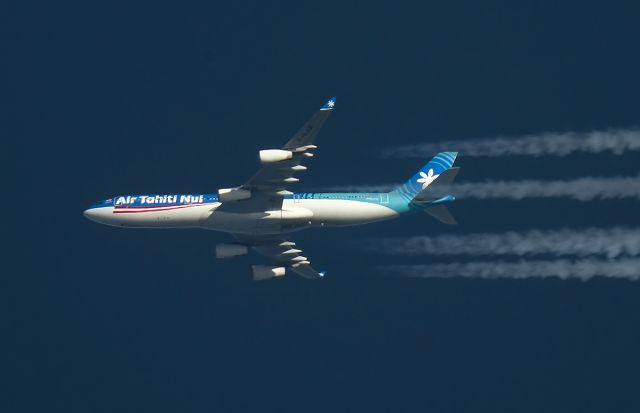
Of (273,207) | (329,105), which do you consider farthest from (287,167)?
(329,105)

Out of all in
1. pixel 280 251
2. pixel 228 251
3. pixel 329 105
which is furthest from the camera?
pixel 280 251

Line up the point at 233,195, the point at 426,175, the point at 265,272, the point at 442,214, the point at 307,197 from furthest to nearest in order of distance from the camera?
the point at 265,272 < the point at 426,175 < the point at 307,197 < the point at 442,214 < the point at 233,195

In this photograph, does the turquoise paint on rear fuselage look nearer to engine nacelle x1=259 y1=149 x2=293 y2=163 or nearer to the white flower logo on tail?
the white flower logo on tail

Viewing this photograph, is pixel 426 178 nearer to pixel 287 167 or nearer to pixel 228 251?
pixel 287 167

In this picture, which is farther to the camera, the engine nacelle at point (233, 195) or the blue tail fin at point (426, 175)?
the blue tail fin at point (426, 175)

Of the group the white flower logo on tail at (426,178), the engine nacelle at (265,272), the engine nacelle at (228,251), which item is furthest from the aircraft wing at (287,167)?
the white flower logo on tail at (426,178)

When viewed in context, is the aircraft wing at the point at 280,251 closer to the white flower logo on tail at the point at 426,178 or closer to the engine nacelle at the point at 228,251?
the engine nacelle at the point at 228,251

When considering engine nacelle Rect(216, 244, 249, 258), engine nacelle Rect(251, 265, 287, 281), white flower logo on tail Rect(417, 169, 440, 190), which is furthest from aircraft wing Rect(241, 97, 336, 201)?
white flower logo on tail Rect(417, 169, 440, 190)
